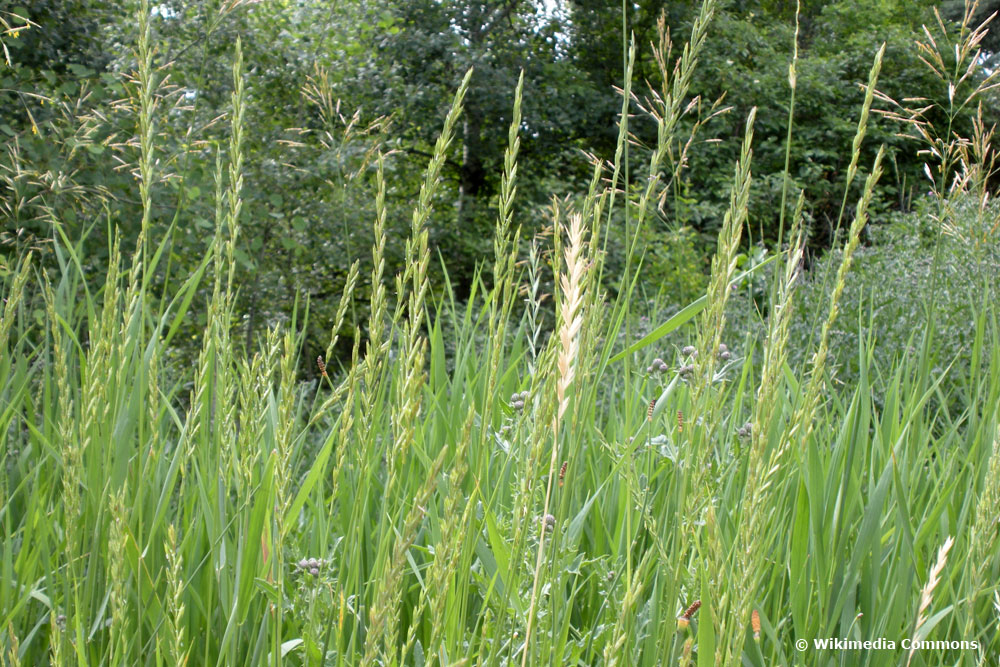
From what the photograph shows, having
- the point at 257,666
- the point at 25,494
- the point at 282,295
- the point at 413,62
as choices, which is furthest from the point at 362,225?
the point at 257,666

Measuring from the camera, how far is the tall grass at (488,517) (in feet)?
2.21

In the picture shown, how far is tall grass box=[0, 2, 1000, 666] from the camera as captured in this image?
2.21 ft

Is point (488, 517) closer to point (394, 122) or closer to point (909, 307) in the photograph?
point (909, 307)

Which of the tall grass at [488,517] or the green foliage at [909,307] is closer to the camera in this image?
the tall grass at [488,517]

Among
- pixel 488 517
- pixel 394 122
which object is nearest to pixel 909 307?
pixel 488 517

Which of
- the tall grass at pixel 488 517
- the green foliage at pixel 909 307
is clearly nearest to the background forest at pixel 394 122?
the green foliage at pixel 909 307

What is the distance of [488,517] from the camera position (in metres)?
1.03

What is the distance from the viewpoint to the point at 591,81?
429 inches

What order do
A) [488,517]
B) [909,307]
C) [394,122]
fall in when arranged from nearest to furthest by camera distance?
[488,517] < [909,307] < [394,122]

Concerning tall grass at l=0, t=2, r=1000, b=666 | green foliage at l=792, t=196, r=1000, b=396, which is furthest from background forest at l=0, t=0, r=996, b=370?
tall grass at l=0, t=2, r=1000, b=666

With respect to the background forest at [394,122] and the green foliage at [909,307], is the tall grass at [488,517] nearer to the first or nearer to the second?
the background forest at [394,122]

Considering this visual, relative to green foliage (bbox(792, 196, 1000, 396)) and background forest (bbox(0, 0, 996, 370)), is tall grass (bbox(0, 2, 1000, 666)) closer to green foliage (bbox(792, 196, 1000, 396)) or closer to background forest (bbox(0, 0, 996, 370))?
background forest (bbox(0, 0, 996, 370))

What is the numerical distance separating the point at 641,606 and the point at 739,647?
2.19ft

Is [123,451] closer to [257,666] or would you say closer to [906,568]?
[257,666]
